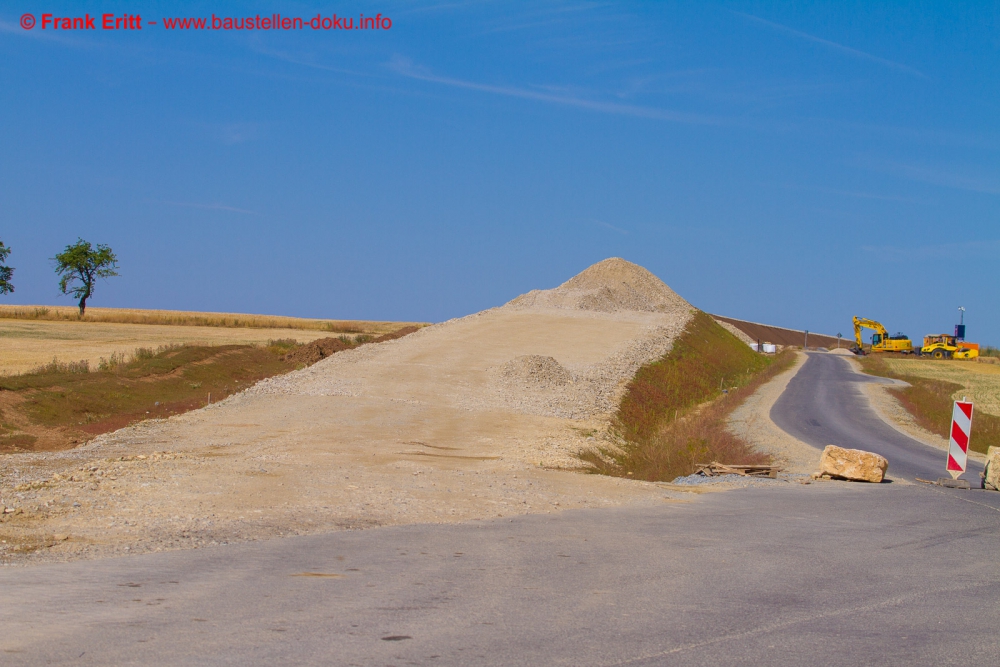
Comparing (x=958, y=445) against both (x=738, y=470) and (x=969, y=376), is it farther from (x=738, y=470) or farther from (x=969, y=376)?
(x=969, y=376)

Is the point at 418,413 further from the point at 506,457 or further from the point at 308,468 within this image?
the point at 308,468

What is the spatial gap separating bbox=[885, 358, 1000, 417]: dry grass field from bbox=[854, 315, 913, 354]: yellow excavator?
31.3 ft

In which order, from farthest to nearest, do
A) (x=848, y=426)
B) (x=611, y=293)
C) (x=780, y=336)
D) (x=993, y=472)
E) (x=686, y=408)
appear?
(x=780, y=336) → (x=611, y=293) → (x=686, y=408) → (x=848, y=426) → (x=993, y=472)

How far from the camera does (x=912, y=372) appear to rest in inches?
2264

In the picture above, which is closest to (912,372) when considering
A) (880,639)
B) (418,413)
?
(418,413)

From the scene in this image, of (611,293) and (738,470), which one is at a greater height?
(611,293)

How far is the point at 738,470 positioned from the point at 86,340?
49814mm

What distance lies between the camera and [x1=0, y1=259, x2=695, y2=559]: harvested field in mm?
10312

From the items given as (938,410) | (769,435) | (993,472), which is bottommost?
(769,435)

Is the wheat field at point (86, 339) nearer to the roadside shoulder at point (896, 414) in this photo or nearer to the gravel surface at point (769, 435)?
the gravel surface at point (769, 435)

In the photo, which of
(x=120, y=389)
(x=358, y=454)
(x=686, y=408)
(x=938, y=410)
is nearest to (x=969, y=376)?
(x=938, y=410)

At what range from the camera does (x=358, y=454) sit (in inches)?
699

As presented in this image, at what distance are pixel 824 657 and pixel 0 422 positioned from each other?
2326cm

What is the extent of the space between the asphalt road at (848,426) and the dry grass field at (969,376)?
15.3 ft
